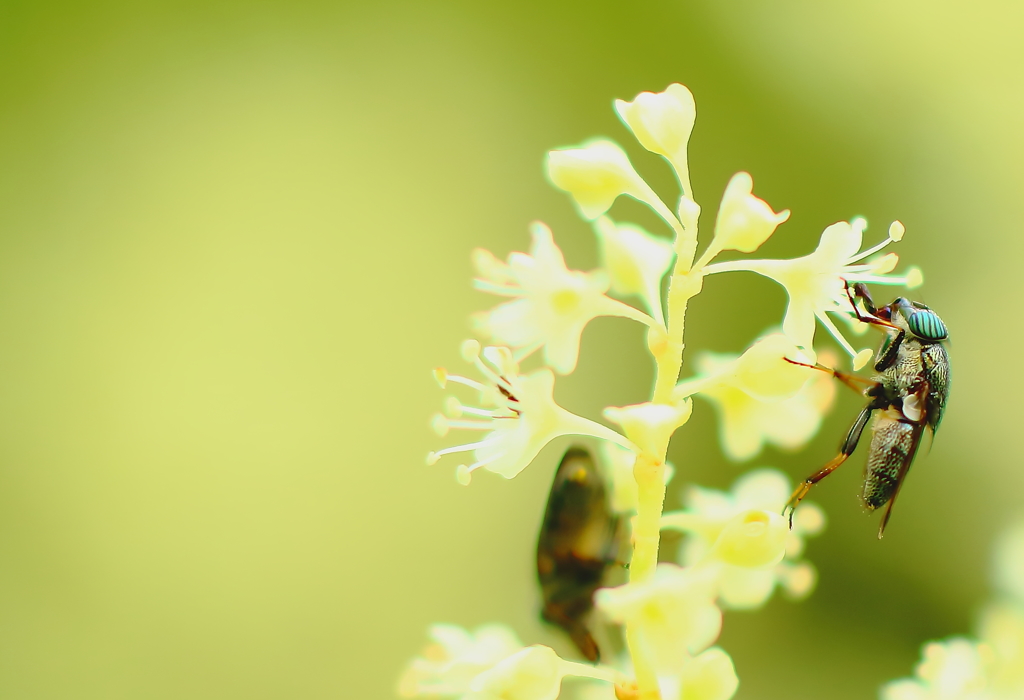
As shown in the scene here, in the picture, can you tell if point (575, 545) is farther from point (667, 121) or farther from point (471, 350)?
point (667, 121)

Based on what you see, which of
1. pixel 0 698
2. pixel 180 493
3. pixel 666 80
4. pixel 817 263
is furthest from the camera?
pixel 666 80

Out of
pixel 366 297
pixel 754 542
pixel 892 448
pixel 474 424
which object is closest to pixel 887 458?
pixel 892 448

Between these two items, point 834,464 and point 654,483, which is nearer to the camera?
point 654,483

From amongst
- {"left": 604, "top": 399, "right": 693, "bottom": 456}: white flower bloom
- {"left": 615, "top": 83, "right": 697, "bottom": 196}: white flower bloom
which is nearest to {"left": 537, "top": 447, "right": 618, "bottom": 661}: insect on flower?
{"left": 604, "top": 399, "right": 693, "bottom": 456}: white flower bloom

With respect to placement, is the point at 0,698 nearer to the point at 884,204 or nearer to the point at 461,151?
the point at 461,151

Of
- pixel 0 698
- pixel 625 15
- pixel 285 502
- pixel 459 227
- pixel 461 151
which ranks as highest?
pixel 625 15

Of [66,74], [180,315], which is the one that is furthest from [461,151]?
[66,74]
